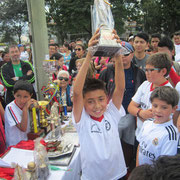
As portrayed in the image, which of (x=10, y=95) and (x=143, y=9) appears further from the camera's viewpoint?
(x=143, y=9)

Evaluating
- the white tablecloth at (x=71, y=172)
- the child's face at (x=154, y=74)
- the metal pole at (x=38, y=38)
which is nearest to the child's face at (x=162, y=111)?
the child's face at (x=154, y=74)

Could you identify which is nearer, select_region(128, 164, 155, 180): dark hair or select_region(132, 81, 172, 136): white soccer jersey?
select_region(128, 164, 155, 180): dark hair

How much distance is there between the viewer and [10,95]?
3.51 metres

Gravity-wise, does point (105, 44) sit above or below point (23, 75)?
above

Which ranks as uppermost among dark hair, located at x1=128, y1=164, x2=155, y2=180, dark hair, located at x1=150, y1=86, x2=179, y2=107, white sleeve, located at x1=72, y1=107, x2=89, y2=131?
dark hair, located at x1=150, y1=86, x2=179, y2=107

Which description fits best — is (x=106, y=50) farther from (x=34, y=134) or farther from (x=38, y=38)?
(x=38, y=38)

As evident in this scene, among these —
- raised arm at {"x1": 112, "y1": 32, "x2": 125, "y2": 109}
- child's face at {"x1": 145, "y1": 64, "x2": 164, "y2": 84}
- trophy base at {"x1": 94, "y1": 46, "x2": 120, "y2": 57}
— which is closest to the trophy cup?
trophy base at {"x1": 94, "y1": 46, "x2": 120, "y2": 57}

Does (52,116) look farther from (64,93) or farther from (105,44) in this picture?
(105,44)

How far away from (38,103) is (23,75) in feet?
5.06

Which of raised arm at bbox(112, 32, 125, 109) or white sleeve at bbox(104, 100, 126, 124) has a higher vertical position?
raised arm at bbox(112, 32, 125, 109)

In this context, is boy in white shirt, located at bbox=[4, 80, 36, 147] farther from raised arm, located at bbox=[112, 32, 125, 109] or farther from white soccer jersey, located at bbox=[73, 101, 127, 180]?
raised arm, located at bbox=[112, 32, 125, 109]

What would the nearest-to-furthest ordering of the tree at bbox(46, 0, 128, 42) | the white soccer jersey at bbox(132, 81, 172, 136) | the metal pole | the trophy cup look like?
the trophy cup
the white soccer jersey at bbox(132, 81, 172, 136)
the metal pole
the tree at bbox(46, 0, 128, 42)

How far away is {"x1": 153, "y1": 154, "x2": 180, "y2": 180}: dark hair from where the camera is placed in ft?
1.84

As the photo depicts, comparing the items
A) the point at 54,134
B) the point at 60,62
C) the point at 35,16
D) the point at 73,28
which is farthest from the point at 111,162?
the point at 73,28
